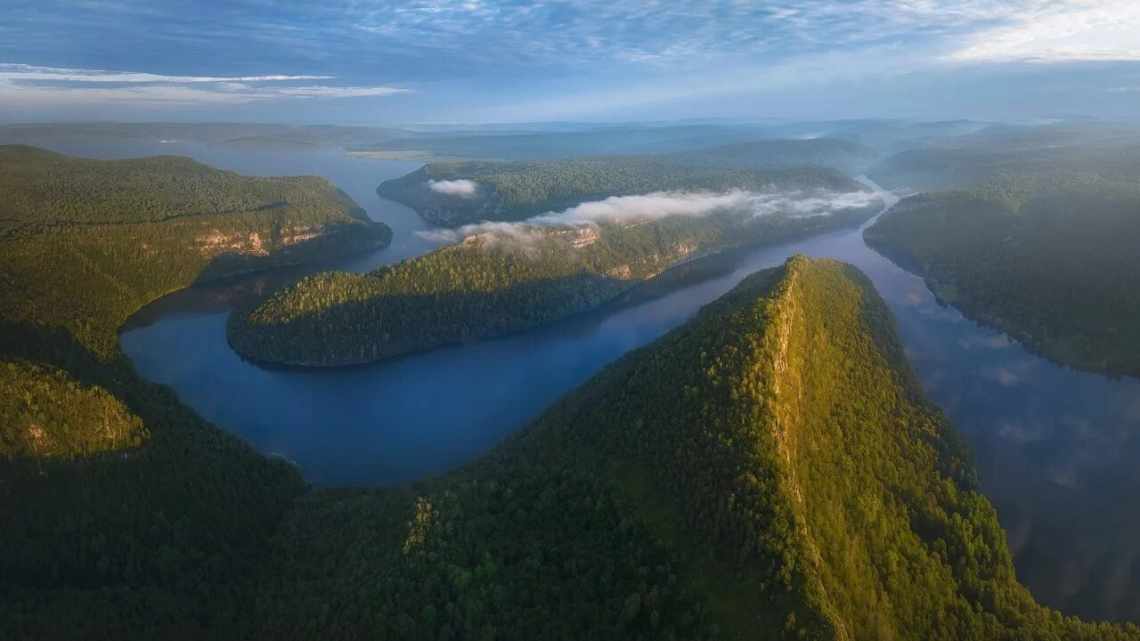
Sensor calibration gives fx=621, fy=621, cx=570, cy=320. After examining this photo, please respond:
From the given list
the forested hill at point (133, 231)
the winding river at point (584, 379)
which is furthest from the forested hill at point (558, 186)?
the winding river at point (584, 379)

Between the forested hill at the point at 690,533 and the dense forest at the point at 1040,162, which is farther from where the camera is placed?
the dense forest at the point at 1040,162

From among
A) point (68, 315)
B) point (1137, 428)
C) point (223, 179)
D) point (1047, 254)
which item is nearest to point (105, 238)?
point (68, 315)

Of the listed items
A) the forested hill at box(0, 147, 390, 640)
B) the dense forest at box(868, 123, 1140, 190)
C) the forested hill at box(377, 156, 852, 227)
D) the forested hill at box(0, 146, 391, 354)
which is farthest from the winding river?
the dense forest at box(868, 123, 1140, 190)

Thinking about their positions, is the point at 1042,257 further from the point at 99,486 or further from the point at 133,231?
the point at 133,231

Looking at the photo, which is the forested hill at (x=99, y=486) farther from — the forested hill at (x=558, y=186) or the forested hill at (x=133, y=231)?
the forested hill at (x=558, y=186)

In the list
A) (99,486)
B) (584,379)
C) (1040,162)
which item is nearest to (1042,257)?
(584,379)

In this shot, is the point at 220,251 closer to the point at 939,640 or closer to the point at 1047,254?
the point at 939,640
